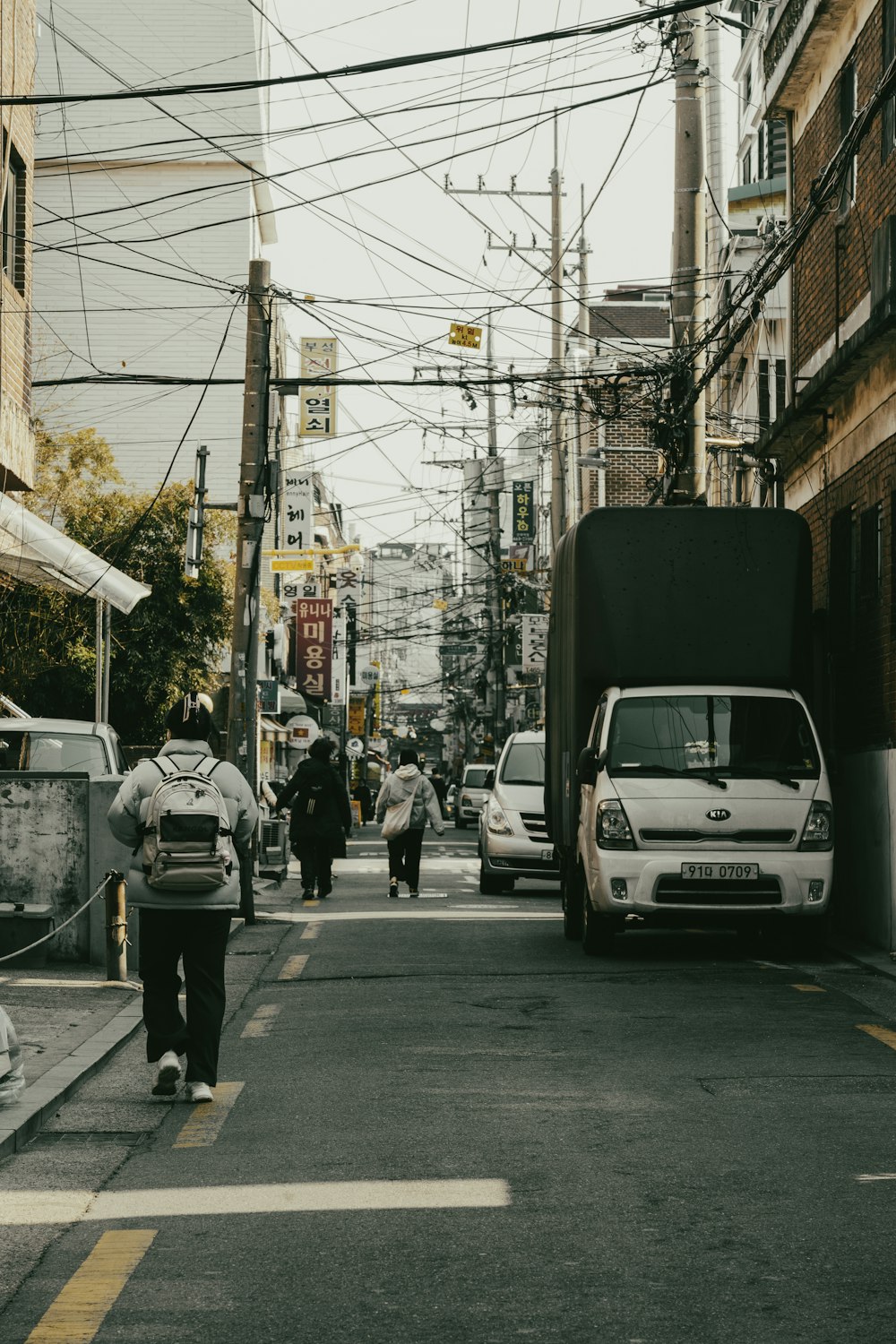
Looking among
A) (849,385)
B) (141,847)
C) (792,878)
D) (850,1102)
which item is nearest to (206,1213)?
(141,847)

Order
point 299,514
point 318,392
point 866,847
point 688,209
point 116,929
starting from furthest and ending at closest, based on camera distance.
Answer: point 299,514 < point 318,392 < point 688,209 < point 866,847 < point 116,929

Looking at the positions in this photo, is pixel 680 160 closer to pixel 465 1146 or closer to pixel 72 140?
pixel 465 1146

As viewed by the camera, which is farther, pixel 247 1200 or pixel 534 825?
pixel 534 825

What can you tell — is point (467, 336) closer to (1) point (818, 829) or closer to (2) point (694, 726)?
(2) point (694, 726)

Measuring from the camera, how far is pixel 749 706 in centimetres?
1434

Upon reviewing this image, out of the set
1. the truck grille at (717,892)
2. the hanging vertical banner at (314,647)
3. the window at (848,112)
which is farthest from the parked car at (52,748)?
the hanging vertical banner at (314,647)

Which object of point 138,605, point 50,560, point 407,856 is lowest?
point 407,856

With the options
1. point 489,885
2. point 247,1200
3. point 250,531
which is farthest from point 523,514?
point 247,1200

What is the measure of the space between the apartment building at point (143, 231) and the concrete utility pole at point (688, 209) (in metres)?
30.2

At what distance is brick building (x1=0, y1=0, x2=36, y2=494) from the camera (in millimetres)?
20922

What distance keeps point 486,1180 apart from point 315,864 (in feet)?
51.2

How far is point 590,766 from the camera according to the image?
14.1 m

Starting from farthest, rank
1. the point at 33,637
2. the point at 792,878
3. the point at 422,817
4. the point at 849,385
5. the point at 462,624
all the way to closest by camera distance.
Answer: the point at 462,624, the point at 33,637, the point at 422,817, the point at 849,385, the point at 792,878

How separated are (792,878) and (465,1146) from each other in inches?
273
